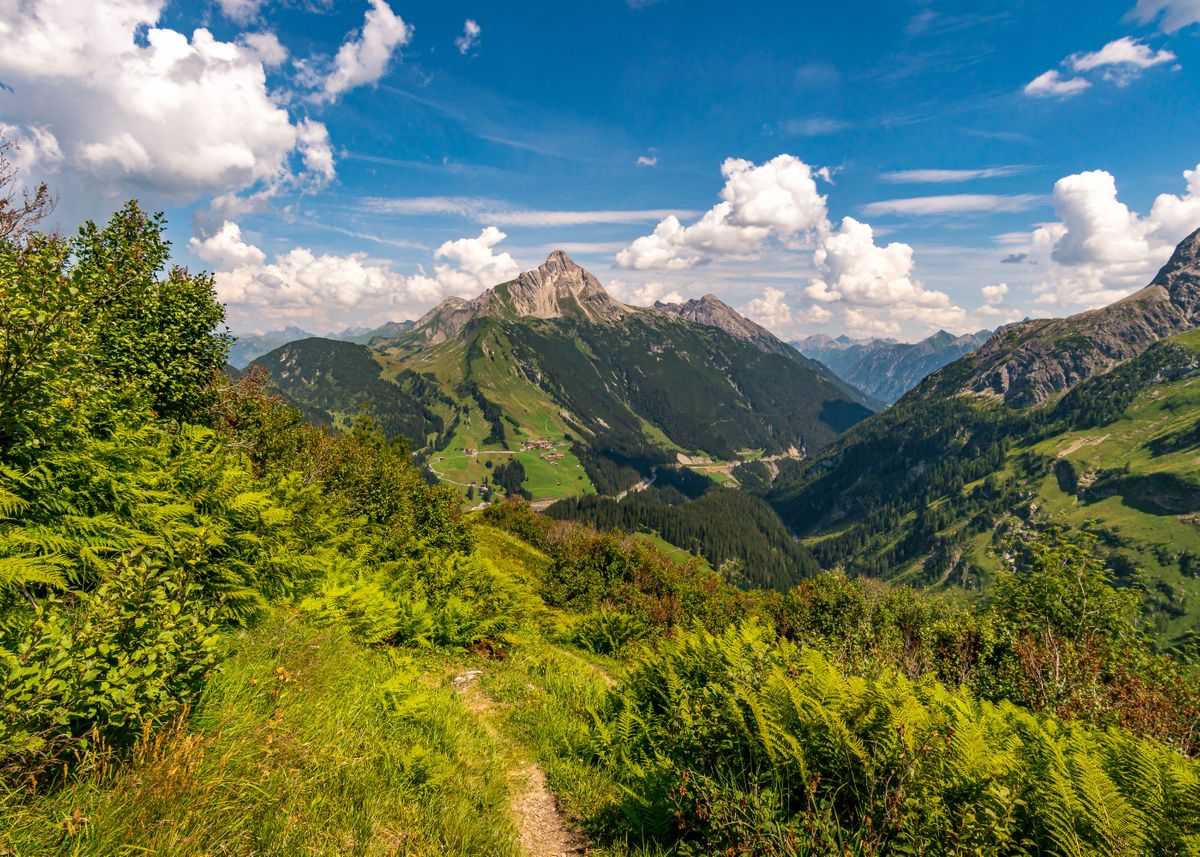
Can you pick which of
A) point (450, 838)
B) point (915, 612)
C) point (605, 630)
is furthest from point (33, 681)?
point (915, 612)

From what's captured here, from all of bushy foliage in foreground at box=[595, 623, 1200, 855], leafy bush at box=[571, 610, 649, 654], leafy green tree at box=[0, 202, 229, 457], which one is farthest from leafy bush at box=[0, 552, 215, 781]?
leafy bush at box=[571, 610, 649, 654]

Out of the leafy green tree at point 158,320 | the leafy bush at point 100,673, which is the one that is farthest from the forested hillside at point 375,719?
the leafy green tree at point 158,320

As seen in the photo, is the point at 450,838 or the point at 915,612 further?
the point at 915,612

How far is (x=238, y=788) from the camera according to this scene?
479cm

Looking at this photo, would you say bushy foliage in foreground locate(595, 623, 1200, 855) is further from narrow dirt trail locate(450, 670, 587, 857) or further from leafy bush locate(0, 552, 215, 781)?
leafy bush locate(0, 552, 215, 781)

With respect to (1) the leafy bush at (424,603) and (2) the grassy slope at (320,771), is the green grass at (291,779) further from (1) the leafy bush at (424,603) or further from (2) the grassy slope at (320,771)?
(1) the leafy bush at (424,603)

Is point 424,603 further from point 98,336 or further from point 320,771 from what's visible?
point 98,336

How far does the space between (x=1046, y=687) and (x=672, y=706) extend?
10.6 meters

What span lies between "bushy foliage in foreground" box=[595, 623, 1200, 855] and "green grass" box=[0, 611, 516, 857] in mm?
2666

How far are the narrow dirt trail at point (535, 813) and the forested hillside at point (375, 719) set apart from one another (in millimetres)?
61

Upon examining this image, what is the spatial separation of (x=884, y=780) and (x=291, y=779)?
627 centimetres

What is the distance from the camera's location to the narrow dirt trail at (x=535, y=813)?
22.5 feet

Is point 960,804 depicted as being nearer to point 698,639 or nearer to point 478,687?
point 698,639

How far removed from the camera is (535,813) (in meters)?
7.69
